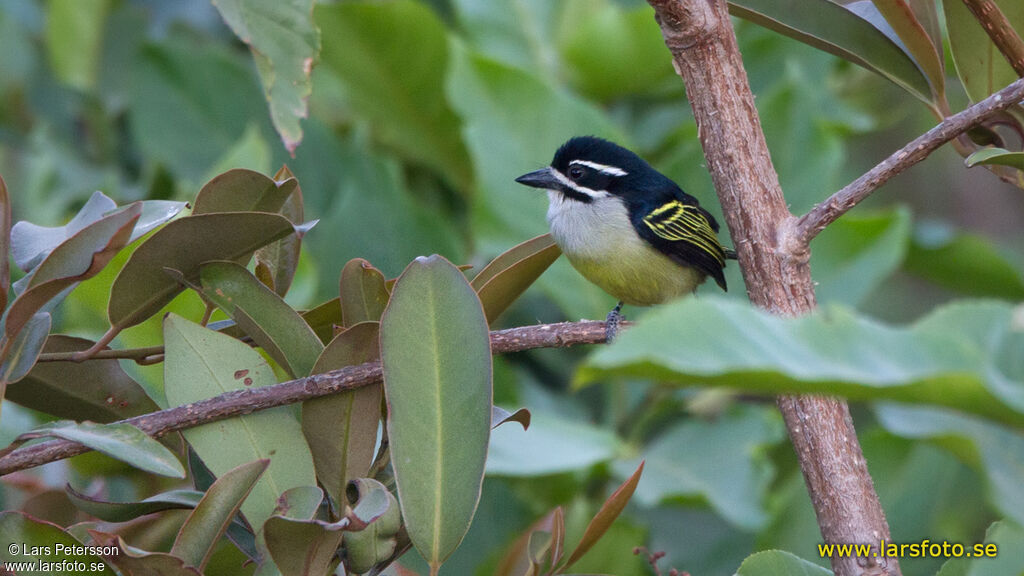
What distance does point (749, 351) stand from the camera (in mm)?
805

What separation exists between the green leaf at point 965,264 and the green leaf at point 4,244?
129 inches

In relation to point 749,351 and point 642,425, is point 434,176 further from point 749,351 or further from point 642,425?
point 749,351

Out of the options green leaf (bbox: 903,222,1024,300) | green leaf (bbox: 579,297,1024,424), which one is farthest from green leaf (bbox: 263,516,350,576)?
green leaf (bbox: 903,222,1024,300)

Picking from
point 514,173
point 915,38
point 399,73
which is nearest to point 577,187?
point 514,173

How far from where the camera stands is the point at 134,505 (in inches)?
59.1

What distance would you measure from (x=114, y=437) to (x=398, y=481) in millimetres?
368

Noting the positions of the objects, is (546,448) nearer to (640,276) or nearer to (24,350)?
(640,276)

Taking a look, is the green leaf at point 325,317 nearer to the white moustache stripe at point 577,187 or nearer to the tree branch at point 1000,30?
the tree branch at point 1000,30

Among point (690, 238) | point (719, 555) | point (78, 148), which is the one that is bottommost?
point (719, 555)

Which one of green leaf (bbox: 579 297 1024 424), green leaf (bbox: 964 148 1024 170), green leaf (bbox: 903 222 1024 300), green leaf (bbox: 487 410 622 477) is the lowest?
green leaf (bbox: 487 410 622 477)

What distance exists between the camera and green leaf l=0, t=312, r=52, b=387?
1.32 meters

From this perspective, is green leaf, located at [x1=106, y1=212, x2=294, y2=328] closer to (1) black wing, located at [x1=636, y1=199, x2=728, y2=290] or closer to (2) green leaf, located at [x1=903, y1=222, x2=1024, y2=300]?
(1) black wing, located at [x1=636, y1=199, x2=728, y2=290]

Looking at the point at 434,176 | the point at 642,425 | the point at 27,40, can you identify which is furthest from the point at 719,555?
the point at 27,40

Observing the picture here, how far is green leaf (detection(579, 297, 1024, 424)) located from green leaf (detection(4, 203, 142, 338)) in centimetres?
75
